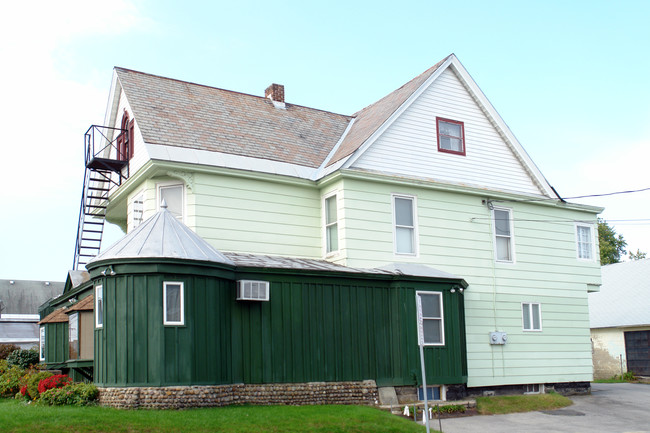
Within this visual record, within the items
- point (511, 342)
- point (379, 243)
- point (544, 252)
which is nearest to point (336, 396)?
point (379, 243)

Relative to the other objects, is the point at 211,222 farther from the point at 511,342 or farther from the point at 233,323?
the point at 511,342

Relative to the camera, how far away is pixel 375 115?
24797 mm

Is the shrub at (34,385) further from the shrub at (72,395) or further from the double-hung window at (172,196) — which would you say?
the double-hung window at (172,196)

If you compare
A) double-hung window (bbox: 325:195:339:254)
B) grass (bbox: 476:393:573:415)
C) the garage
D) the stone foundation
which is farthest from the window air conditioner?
the garage

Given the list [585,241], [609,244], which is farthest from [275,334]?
[609,244]

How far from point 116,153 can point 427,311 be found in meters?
11.9

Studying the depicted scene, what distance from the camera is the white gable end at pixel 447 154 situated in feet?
74.0

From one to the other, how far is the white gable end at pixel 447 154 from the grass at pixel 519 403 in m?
6.74

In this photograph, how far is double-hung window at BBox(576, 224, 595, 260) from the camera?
2592 centimetres

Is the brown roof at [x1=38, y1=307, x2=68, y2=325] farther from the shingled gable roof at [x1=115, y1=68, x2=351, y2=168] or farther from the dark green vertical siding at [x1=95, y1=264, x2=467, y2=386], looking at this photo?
the shingled gable roof at [x1=115, y1=68, x2=351, y2=168]

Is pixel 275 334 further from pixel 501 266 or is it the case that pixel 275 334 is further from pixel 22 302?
pixel 22 302

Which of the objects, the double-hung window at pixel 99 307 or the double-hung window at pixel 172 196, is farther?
the double-hung window at pixel 172 196

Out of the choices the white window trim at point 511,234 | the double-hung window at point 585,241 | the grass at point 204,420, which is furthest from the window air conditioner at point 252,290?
the double-hung window at point 585,241

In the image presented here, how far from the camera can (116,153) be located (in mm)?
24938
